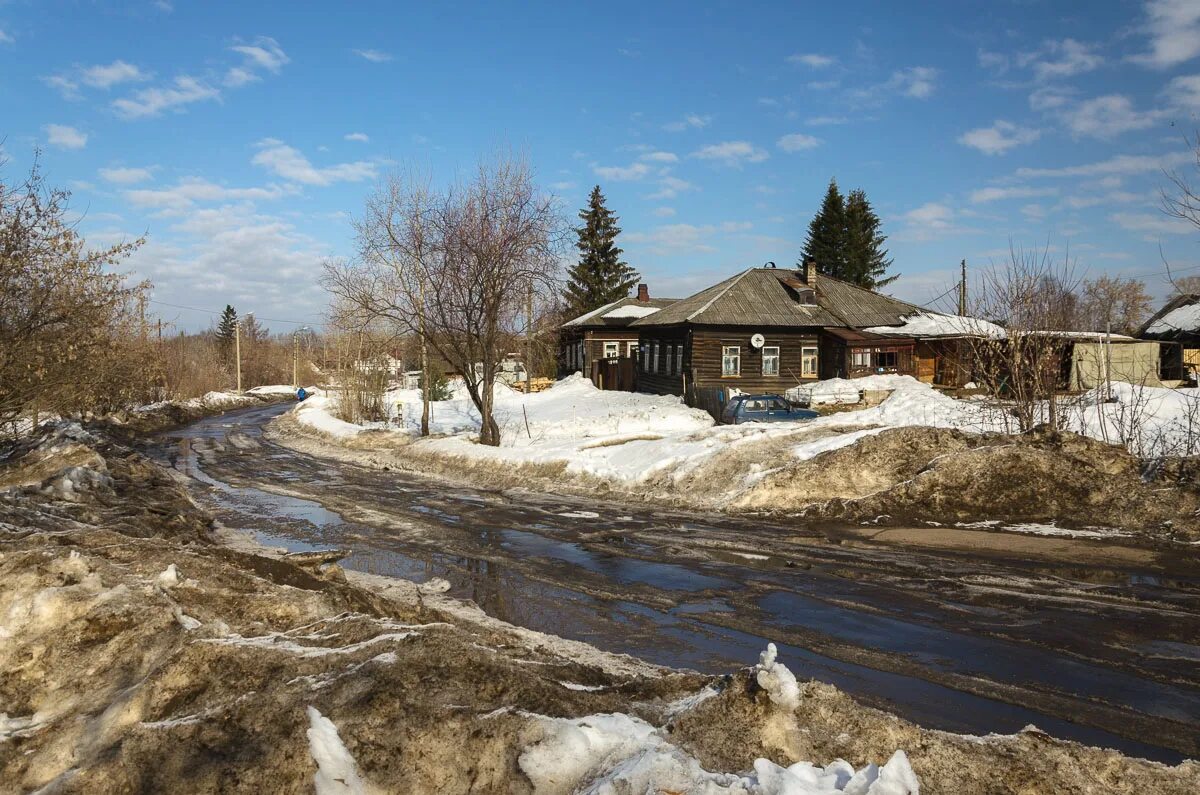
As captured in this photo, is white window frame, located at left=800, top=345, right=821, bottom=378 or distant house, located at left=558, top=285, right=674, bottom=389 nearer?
white window frame, located at left=800, top=345, right=821, bottom=378

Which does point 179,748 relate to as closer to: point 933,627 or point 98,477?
point 933,627

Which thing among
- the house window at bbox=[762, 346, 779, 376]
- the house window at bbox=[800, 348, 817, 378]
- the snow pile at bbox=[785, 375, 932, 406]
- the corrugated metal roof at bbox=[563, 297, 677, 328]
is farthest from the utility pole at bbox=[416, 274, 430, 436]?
the corrugated metal roof at bbox=[563, 297, 677, 328]

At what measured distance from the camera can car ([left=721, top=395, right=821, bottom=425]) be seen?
23.2 m

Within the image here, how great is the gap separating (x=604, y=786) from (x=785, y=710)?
1107 millimetres

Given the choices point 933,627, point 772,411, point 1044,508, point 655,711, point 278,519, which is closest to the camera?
point 655,711

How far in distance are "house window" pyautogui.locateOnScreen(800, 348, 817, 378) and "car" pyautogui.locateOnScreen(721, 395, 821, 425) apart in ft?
42.2

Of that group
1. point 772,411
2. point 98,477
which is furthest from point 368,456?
point 772,411

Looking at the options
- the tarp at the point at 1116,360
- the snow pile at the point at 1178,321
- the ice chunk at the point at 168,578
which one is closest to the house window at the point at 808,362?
the tarp at the point at 1116,360

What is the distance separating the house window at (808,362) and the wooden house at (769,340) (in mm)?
45

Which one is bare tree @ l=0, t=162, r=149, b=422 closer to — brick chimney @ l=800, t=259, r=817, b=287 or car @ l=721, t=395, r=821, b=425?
car @ l=721, t=395, r=821, b=425

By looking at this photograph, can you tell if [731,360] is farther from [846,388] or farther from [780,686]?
[780,686]

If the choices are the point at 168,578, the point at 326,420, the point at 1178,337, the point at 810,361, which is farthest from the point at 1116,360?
the point at 168,578

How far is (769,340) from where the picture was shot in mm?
35906

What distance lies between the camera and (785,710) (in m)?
4.01
